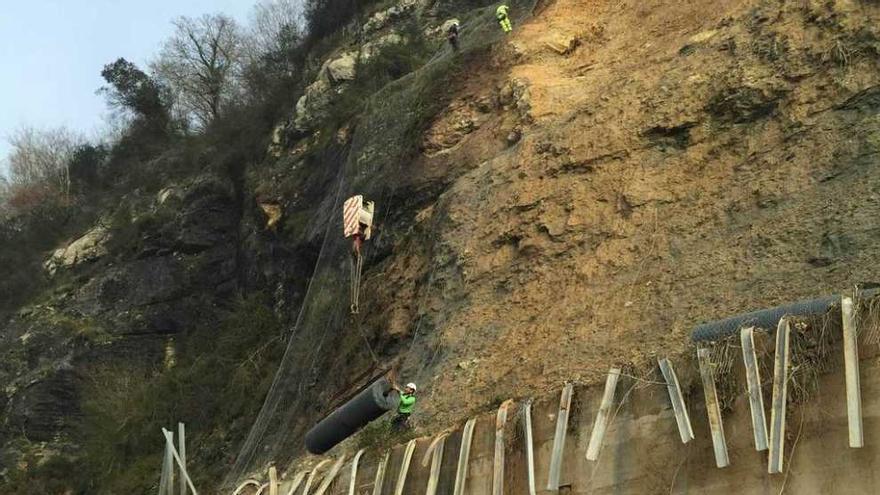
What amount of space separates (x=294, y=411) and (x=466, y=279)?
171 inches

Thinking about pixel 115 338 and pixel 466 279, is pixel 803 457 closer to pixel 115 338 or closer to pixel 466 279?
pixel 466 279

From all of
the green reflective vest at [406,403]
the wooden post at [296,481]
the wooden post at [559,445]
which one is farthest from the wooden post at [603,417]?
the wooden post at [296,481]

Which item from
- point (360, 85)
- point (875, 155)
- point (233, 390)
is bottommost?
point (233, 390)

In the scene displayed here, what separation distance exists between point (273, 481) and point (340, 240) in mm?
7318

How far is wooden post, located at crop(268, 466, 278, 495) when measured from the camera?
606 inches

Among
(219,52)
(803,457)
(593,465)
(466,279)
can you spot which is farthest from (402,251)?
(219,52)

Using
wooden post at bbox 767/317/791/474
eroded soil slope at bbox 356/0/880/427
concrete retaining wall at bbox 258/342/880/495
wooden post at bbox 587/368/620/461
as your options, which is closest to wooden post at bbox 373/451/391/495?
concrete retaining wall at bbox 258/342/880/495

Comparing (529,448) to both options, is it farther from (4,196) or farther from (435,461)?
(4,196)

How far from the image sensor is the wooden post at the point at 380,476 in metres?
13.6

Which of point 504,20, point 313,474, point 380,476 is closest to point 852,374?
point 380,476

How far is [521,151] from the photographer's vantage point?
1767cm

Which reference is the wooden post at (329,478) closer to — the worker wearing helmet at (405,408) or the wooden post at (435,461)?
the worker wearing helmet at (405,408)

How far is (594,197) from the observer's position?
52.3ft

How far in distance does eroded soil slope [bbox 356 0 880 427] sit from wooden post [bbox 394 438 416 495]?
2.79 feet
